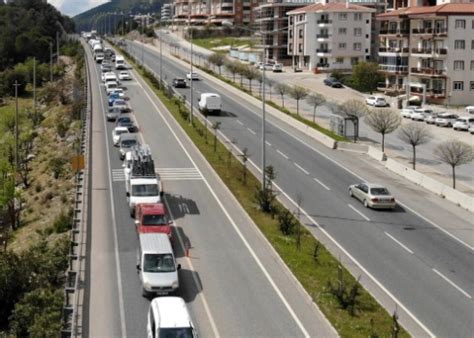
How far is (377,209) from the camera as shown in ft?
115

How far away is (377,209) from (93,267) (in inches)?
589

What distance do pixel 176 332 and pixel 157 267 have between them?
4924 millimetres

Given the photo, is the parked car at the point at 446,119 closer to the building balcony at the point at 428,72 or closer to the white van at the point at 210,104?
the building balcony at the point at 428,72

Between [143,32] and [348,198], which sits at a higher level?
[143,32]

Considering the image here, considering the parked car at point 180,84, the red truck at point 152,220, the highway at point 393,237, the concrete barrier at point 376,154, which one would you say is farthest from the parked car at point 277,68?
the red truck at point 152,220

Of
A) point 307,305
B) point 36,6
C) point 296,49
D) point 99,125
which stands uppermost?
point 36,6

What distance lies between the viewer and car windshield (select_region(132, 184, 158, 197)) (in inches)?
1266

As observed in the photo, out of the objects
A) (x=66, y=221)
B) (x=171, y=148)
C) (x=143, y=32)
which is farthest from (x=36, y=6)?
(x=66, y=221)

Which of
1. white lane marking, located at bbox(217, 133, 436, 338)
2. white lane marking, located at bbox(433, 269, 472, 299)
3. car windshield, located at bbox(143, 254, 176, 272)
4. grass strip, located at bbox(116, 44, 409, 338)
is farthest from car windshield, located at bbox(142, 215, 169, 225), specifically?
white lane marking, located at bbox(433, 269, 472, 299)

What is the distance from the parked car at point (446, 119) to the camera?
63844 mm

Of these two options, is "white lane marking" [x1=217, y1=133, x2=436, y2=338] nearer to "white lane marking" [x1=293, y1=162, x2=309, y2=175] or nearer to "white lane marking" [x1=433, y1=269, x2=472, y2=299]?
"white lane marking" [x1=433, y1=269, x2=472, y2=299]

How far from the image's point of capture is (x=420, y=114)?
67.7 m

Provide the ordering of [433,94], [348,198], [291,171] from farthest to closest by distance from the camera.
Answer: [433,94] < [291,171] < [348,198]

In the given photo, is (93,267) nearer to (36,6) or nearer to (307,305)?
(307,305)
